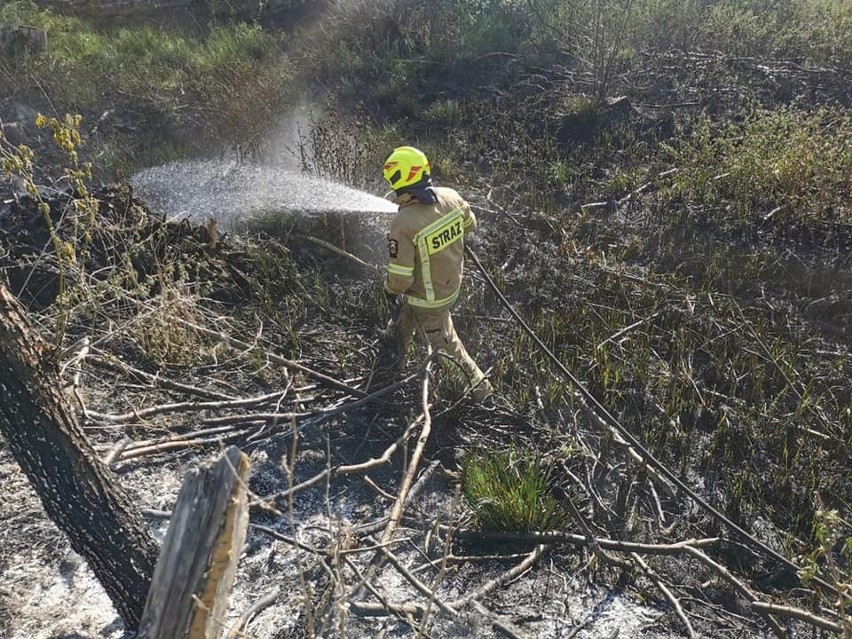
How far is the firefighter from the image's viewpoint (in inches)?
148

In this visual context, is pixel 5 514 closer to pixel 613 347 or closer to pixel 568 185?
pixel 613 347

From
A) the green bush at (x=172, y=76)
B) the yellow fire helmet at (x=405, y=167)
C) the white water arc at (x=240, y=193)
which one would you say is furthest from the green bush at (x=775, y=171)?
the green bush at (x=172, y=76)

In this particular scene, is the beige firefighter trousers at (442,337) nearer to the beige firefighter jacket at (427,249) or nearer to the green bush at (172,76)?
the beige firefighter jacket at (427,249)

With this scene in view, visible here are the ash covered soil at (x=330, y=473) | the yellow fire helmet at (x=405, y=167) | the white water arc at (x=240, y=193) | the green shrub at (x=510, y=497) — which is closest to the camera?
the ash covered soil at (x=330, y=473)

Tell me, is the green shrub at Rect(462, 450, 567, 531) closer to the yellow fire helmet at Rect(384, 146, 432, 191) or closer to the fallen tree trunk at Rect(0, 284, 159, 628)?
the fallen tree trunk at Rect(0, 284, 159, 628)

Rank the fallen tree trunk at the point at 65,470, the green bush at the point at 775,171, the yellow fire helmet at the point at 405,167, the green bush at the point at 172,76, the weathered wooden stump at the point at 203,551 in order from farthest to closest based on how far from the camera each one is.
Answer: the green bush at the point at 172,76
the green bush at the point at 775,171
the yellow fire helmet at the point at 405,167
the fallen tree trunk at the point at 65,470
the weathered wooden stump at the point at 203,551

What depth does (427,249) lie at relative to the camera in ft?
12.7

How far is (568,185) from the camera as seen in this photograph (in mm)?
6820

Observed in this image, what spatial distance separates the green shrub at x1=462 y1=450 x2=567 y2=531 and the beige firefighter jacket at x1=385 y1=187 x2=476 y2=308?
3.77 ft

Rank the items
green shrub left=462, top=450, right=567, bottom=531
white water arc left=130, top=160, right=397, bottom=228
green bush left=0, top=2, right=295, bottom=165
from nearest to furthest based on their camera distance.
A: green shrub left=462, top=450, right=567, bottom=531 → white water arc left=130, top=160, right=397, bottom=228 → green bush left=0, top=2, right=295, bottom=165

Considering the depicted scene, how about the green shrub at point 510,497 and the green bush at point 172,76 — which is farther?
the green bush at point 172,76

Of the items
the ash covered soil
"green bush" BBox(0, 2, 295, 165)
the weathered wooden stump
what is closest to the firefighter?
the ash covered soil

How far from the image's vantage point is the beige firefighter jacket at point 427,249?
3.80m

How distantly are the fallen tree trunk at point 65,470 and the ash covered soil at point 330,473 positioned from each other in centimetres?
45
